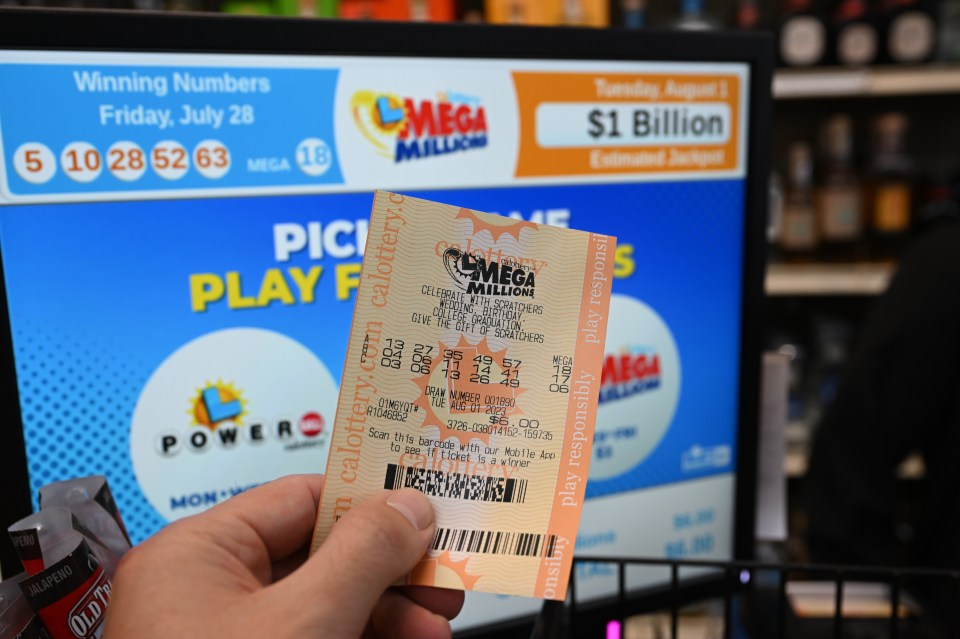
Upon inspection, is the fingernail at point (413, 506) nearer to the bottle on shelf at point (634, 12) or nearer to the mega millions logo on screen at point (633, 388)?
the mega millions logo on screen at point (633, 388)

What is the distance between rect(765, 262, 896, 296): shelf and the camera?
203 cm

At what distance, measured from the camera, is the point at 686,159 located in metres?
0.74

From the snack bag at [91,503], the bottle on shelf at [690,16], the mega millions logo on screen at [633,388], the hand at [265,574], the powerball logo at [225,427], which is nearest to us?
the hand at [265,574]

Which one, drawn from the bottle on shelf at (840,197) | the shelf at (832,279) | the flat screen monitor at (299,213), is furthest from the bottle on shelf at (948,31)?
the flat screen monitor at (299,213)

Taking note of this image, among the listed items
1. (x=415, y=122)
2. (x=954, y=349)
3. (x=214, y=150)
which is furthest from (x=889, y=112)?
(x=214, y=150)

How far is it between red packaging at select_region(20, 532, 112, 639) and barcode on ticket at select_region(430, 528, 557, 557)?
20 cm

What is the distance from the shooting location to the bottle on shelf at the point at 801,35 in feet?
6.77

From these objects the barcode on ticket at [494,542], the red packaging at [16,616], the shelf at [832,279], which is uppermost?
the shelf at [832,279]

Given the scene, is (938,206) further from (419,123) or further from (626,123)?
(419,123)

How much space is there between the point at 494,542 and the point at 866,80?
190cm

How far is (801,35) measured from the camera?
2072mm

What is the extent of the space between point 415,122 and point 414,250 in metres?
0.25

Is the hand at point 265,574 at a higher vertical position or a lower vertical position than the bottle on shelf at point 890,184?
lower

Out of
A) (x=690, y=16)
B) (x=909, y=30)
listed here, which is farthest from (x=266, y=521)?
(x=909, y=30)
